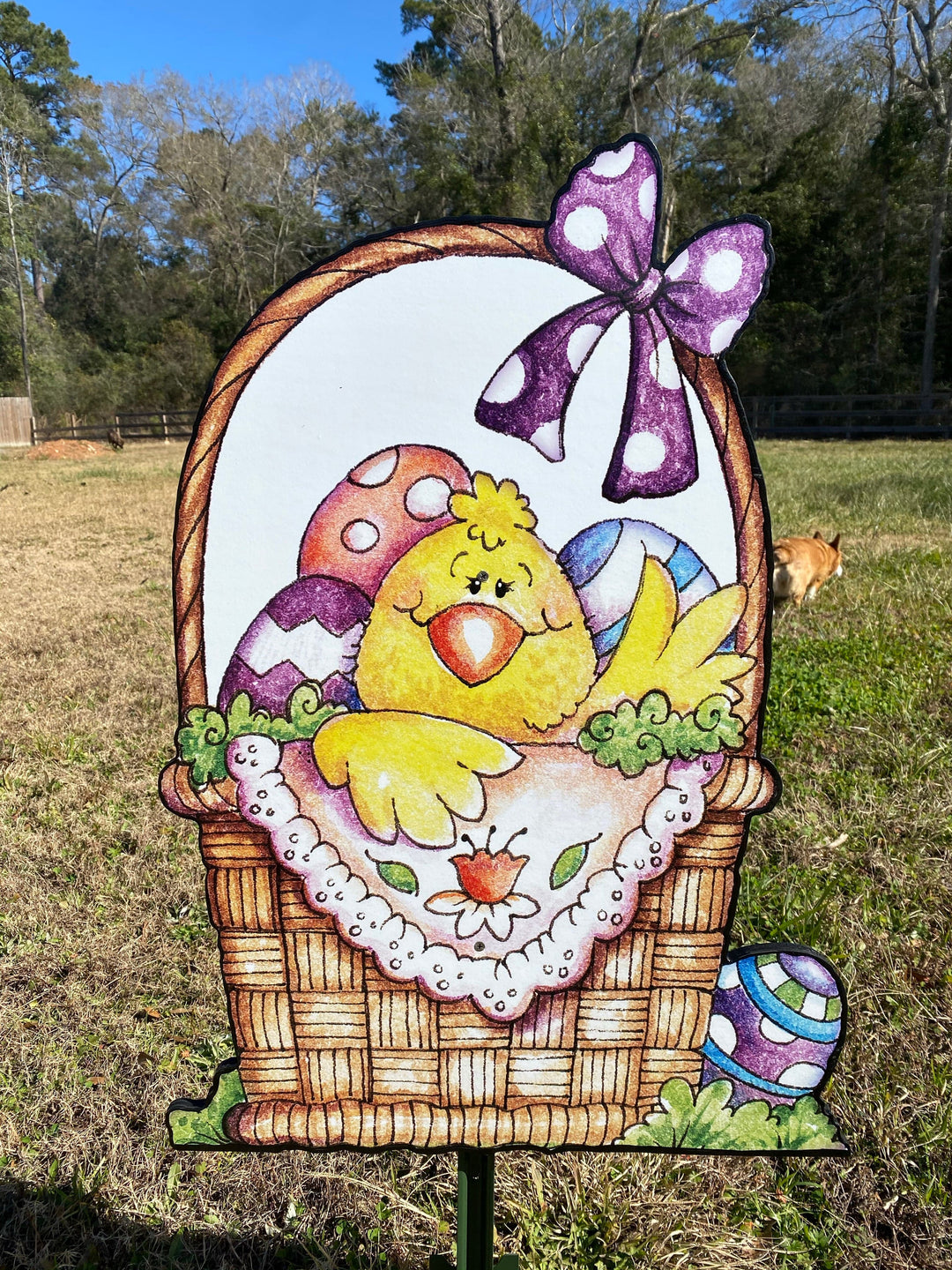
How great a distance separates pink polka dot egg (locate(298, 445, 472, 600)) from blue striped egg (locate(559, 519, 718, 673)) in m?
0.18

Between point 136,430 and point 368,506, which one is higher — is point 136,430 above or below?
above

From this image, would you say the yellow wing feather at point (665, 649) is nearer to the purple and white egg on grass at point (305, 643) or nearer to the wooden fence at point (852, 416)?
the purple and white egg on grass at point (305, 643)

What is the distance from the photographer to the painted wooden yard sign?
3.46 feet

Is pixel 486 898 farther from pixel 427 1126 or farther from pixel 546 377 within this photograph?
pixel 546 377

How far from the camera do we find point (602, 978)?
1122mm

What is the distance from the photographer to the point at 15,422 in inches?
952

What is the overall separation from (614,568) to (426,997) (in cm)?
65

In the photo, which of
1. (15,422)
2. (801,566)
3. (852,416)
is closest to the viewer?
(801,566)

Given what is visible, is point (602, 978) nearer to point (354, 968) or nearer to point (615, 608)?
point (354, 968)

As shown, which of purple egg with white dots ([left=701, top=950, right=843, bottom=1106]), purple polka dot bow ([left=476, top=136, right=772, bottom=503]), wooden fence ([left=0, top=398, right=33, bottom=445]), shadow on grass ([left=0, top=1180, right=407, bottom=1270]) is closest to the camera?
purple polka dot bow ([left=476, top=136, right=772, bottom=503])

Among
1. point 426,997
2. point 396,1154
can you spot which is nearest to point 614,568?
point 426,997

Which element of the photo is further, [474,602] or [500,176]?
[500,176]

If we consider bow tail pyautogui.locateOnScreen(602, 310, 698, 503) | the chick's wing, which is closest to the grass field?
the chick's wing

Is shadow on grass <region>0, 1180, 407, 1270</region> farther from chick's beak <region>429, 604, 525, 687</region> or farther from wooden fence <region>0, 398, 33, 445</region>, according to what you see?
wooden fence <region>0, 398, 33, 445</region>
